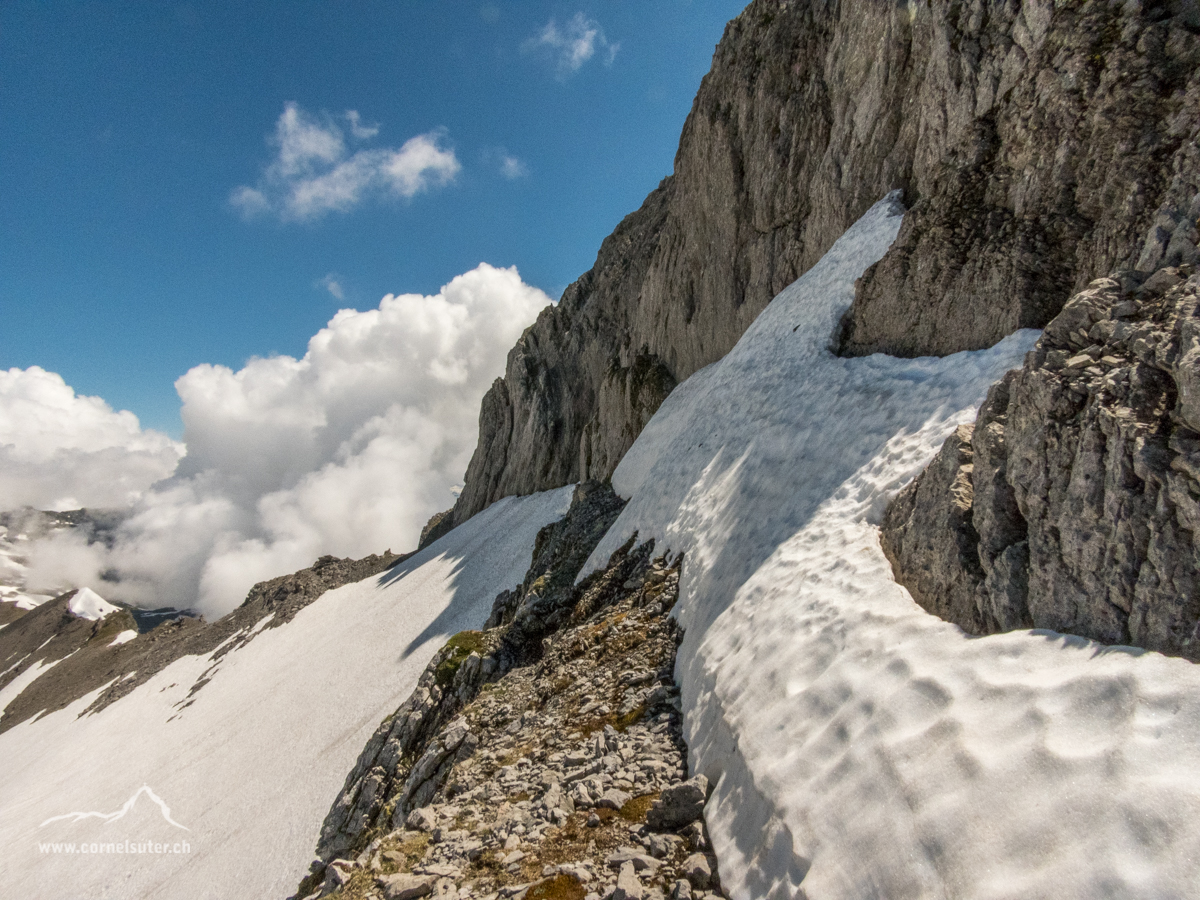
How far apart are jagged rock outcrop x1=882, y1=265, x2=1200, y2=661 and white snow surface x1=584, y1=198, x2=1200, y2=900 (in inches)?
18.4

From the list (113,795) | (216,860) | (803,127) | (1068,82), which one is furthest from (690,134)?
(113,795)

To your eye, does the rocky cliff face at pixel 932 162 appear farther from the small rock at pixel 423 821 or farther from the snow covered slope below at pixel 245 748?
the snow covered slope below at pixel 245 748

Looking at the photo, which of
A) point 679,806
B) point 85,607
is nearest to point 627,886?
point 679,806

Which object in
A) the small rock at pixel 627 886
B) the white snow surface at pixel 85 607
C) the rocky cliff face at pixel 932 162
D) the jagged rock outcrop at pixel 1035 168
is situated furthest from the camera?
the white snow surface at pixel 85 607

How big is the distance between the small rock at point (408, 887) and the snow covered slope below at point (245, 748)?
18.8 meters

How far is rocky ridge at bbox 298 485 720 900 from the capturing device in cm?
727

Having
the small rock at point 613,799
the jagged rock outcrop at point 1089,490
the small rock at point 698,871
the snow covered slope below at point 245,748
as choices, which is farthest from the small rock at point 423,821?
the snow covered slope below at point 245,748

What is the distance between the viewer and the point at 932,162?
1706cm

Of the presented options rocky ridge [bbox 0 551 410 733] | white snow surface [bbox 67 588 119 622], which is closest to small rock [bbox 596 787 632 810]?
rocky ridge [bbox 0 551 410 733]

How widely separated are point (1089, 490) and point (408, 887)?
1017 cm

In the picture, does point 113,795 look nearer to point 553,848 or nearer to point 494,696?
point 494,696

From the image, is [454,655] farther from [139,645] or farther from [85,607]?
[85,607]

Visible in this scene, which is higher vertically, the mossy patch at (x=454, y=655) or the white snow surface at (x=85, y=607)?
the white snow surface at (x=85, y=607)

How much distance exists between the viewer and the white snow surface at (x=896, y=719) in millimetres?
4059
